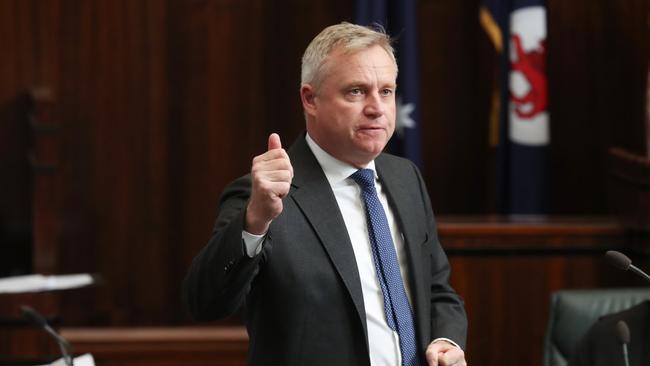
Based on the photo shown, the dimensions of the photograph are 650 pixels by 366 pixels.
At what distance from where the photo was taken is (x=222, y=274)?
2.11 m

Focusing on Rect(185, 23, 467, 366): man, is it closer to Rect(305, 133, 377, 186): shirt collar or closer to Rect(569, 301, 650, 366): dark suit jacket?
Rect(305, 133, 377, 186): shirt collar

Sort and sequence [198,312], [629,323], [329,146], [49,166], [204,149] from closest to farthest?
1. [198,312]
2. [329,146]
3. [629,323]
4. [49,166]
5. [204,149]

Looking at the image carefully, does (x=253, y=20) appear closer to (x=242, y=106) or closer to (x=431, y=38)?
(x=242, y=106)

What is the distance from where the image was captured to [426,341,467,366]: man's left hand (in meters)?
2.28

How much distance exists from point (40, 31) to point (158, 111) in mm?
600

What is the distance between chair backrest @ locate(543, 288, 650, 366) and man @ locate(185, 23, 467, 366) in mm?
829

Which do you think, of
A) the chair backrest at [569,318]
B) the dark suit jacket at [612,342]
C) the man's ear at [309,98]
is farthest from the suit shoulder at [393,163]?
the chair backrest at [569,318]

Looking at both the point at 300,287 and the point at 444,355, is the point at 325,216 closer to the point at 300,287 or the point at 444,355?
the point at 300,287

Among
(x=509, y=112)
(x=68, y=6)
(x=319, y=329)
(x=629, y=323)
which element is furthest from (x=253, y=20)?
(x=319, y=329)

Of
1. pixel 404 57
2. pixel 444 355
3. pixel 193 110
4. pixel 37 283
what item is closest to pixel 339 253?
pixel 444 355

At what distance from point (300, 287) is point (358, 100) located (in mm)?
389

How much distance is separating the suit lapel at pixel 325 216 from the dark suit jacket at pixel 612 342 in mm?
833

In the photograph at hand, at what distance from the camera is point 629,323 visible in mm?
2902

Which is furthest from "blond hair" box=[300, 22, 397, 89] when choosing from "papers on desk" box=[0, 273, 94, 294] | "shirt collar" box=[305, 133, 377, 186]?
"papers on desk" box=[0, 273, 94, 294]
